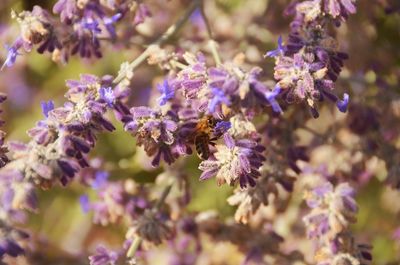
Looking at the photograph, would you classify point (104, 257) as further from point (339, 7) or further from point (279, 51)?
point (339, 7)

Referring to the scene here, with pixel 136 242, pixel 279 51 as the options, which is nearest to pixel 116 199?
pixel 136 242

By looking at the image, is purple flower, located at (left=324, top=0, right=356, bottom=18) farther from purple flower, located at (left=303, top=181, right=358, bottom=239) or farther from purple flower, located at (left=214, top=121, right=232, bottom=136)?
purple flower, located at (left=303, top=181, right=358, bottom=239)

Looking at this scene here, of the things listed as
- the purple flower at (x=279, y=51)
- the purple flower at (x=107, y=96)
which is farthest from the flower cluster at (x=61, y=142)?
the purple flower at (x=279, y=51)

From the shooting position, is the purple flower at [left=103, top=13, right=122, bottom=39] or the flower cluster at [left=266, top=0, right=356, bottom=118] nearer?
the flower cluster at [left=266, top=0, right=356, bottom=118]

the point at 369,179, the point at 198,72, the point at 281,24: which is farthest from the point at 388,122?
the point at 198,72

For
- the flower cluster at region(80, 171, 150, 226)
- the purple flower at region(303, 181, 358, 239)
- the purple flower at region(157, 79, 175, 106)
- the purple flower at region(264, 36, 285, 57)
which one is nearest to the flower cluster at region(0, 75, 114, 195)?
the purple flower at region(157, 79, 175, 106)

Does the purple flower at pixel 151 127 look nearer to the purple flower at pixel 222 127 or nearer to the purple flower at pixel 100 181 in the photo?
the purple flower at pixel 222 127

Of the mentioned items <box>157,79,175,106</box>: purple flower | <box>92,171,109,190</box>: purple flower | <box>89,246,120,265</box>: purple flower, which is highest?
<box>92,171,109,190</box>: purple flower
